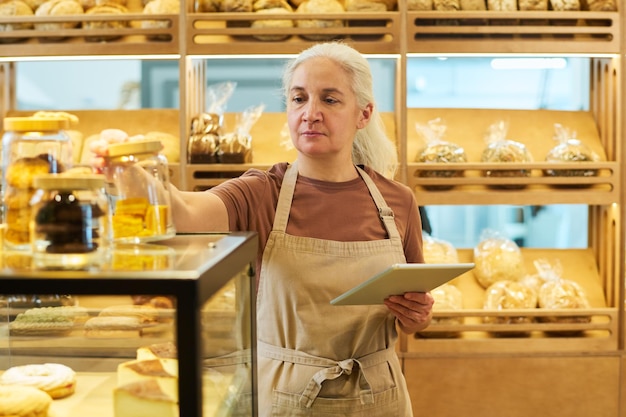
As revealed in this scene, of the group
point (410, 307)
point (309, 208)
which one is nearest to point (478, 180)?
point (309, 208)

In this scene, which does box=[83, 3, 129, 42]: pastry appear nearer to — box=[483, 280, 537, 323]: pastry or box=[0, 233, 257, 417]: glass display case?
box=[483, 280, 537, 323]: pastry

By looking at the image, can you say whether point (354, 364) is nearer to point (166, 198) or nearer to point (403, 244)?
point (403, 244)

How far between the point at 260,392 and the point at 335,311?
27 centimetres

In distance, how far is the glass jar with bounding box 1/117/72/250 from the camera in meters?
0.96

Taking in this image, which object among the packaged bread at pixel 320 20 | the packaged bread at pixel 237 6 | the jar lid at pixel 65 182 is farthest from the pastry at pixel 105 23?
the jar lid at pixel 65 182

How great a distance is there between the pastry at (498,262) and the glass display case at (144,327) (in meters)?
2.28

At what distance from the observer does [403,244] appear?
2.11 meters

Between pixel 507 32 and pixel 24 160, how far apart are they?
253cm

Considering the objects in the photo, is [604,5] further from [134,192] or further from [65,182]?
[65,182]

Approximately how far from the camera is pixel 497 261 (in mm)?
3326

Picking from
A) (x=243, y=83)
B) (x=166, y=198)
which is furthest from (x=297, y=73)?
(x=243, y=83)

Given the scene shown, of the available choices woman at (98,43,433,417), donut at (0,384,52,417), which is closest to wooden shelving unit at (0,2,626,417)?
woman at (98,43,433,417)

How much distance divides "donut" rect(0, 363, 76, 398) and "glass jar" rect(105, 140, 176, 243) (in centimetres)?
19

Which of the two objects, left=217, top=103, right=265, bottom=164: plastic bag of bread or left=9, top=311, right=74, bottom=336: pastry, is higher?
left=217, top=103, right=265, bottom=164: plastic bag of bread
